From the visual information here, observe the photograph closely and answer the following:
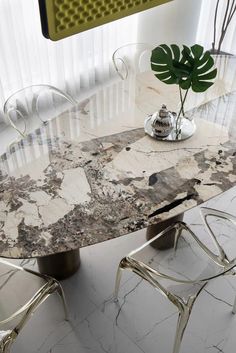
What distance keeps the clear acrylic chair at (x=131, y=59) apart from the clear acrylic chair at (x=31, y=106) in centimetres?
47

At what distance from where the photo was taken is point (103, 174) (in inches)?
58.3

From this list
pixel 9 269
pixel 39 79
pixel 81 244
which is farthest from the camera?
pixel 39 79

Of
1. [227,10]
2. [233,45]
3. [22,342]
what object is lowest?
[22,342]

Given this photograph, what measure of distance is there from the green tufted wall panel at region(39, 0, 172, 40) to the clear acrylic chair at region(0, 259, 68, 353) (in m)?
0.93

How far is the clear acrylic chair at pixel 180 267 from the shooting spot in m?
1.38

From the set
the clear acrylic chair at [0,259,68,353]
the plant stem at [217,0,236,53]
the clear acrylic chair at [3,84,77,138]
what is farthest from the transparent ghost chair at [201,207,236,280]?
the plant stem at [217,0,236,53]

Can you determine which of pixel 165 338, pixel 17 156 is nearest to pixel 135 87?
pixel 17 156

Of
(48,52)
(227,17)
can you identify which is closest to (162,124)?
(48,52)

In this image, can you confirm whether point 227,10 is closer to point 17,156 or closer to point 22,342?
point 17,156

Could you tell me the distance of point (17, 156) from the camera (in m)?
1.59

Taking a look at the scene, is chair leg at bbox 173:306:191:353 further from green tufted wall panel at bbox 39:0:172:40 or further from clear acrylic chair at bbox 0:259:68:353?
green tufted wall panel at bbox 39:0:172:40

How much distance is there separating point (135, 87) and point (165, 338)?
1.30 m

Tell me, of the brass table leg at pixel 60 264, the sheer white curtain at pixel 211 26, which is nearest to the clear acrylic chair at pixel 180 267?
the brass table leg at pixel 60 264

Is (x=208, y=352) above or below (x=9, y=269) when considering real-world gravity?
below
